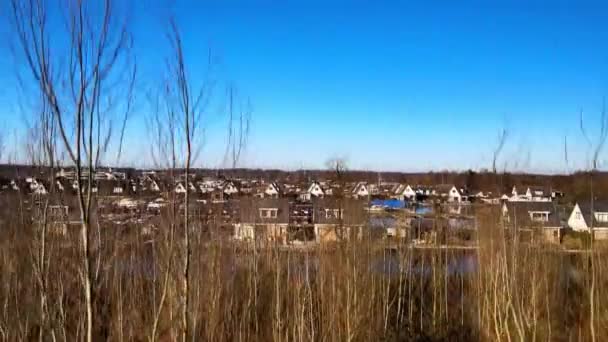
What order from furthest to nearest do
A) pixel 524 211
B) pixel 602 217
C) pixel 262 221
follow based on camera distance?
pixel 602 217 → pixel 262 221 → pixel 524 211

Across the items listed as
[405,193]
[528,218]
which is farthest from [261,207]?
[405,193]

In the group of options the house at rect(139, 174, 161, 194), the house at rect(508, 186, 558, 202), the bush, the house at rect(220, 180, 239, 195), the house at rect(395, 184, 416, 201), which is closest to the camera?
the house at rect(139, 174, 161, 194)

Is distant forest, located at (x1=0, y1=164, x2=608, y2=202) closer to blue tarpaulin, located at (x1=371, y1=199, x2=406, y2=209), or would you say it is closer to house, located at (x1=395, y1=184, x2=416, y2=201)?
blue tarpaulin, located at (x1=371, y1=199, x2=406, y2=209)

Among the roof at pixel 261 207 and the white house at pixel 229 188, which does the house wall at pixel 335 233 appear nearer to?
the roof at pixel 261 207

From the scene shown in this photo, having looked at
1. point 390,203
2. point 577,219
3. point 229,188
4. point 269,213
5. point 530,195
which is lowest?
point 577,219

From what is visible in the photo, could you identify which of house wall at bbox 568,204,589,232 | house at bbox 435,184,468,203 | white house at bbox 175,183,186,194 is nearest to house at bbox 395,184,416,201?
house at bbox 435,184,468,203

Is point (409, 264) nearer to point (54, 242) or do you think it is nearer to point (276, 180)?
point (276, 180)

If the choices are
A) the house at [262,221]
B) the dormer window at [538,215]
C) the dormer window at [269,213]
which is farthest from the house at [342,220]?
the dormer window at [538,215]

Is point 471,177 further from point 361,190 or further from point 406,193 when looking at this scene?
point 406,193
